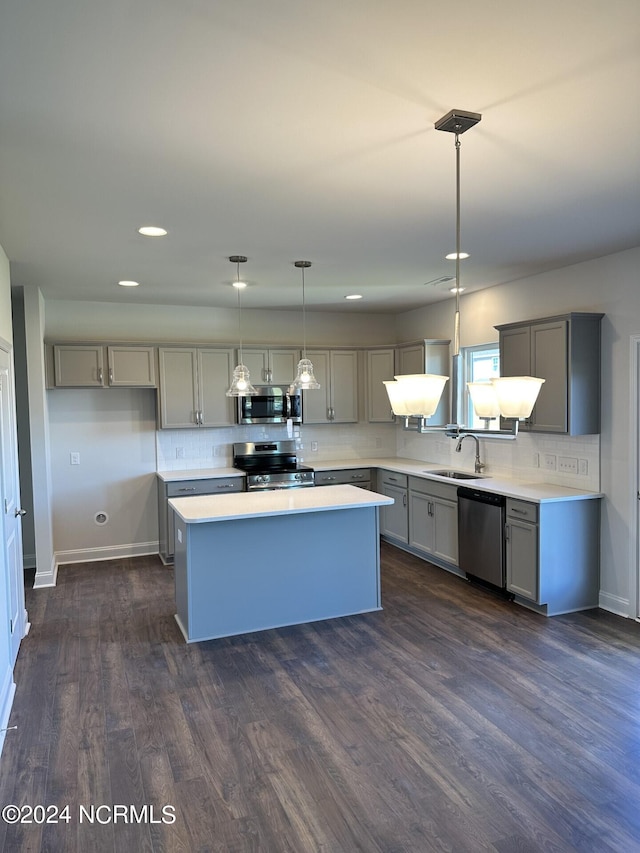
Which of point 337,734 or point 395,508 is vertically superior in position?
point 395,508

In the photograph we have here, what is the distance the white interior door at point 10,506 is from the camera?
11.3 ft

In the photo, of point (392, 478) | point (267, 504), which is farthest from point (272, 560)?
point (392, 478)

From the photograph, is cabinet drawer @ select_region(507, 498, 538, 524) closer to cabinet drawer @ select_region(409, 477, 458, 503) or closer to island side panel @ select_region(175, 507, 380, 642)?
cabinet drawer @ select_region(409, 477, 458, 503)

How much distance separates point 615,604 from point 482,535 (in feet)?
3.56

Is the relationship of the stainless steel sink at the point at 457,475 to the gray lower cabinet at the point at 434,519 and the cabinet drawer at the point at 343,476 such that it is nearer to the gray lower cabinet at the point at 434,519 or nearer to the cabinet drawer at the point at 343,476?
the gray lower cabinet at the point at 434,519

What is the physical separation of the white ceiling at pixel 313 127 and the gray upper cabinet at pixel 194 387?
1909 millimetres

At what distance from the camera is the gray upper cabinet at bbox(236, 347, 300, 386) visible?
6.24m

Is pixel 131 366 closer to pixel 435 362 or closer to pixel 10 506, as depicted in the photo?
pixel 10 506

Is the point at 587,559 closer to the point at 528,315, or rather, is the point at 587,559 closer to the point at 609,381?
the point at 609,381

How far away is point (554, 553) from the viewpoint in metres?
4.22

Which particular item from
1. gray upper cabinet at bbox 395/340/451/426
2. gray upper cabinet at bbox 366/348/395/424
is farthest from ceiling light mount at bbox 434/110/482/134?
gray upper cabinet at bbox 366/348/395/424

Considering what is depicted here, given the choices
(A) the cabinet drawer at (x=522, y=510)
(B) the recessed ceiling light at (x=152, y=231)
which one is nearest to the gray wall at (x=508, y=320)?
(A) the cabinet drawer at (x=522, y=510)

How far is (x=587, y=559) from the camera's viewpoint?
4359 mm

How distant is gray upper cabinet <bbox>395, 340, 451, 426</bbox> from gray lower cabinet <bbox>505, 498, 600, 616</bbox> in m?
1.80
